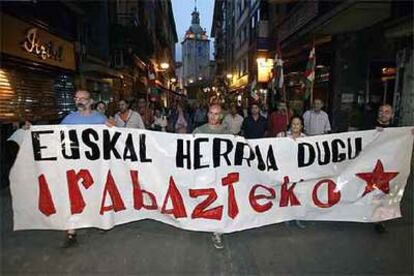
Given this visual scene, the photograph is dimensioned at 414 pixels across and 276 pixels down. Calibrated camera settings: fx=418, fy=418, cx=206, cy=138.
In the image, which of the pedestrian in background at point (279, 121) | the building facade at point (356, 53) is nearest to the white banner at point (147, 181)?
the pedestrian in background at point (279, 121)

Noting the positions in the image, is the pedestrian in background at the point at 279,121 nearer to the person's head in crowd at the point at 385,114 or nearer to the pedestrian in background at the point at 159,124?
the person's head in crowd at the point at 385,114

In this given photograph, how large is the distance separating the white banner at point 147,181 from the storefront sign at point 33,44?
13.7ft

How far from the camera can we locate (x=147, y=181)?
490cm

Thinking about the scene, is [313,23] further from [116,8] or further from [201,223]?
[116,8]

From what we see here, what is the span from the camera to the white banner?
16.0 feet

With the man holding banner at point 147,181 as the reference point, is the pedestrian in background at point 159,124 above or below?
above

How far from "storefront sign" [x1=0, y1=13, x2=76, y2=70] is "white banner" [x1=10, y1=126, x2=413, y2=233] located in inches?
164

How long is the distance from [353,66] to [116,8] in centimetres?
1050

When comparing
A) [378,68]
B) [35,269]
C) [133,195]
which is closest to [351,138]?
[133,195]

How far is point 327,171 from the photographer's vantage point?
5.19 m

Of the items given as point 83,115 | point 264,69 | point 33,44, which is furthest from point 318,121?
point 264,69

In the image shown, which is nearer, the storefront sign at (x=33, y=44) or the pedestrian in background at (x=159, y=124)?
the storefront sign at (x=33, y=44)

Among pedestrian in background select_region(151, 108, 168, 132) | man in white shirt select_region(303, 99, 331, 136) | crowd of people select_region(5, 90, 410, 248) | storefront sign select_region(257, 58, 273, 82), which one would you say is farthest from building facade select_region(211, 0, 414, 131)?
storefront sign select_region(257, 58, 273, 82)

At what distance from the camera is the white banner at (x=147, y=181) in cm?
488
